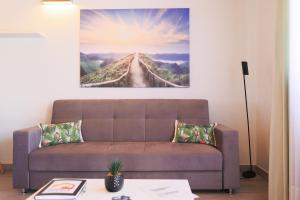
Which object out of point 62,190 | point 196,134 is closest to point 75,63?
point 196,134

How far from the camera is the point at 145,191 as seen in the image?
72.0 inches

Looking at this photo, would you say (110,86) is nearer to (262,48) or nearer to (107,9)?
(107,9)

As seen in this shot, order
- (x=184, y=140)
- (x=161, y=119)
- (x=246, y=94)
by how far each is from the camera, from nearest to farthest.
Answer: (x=184, y=140) → (x=161, y=119) → (x=246, y=94)

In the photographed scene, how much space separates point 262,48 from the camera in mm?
3396

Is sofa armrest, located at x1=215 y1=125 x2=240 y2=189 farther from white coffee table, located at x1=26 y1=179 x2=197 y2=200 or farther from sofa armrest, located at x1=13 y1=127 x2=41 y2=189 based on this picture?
sofa armrest, located at x1=13 y1=127 x2=41 y2=189

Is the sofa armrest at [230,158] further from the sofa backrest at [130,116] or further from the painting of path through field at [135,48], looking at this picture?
the painting of path through field at [135,48]

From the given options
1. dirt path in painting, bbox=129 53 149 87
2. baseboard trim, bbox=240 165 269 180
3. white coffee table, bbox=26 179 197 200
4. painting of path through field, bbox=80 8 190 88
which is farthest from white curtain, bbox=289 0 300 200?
dirt path in painting, bbox=129 53 149 87

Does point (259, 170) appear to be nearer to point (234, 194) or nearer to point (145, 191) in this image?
point (234, 194)

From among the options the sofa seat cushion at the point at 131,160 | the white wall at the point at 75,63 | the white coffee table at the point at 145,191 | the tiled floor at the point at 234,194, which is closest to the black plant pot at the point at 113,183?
the white coffee table at the point at 145,191

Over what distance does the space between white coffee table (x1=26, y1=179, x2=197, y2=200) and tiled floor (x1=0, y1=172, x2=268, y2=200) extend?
0.90 m

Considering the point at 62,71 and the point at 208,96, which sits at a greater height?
the point at 62,71

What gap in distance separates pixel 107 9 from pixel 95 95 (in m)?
1.15

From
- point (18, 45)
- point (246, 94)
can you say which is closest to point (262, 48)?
point (246, 94)

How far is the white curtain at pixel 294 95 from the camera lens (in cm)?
208
